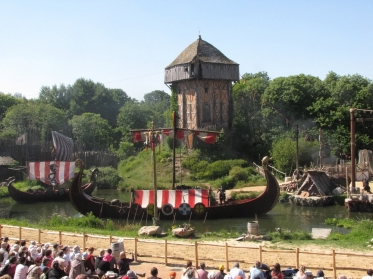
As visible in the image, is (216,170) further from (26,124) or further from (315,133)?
(26,124)

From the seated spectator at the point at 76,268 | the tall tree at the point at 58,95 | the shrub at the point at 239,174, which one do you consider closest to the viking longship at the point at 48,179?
the shrub at the point at 239,174

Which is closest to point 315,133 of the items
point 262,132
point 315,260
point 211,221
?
point 262,132

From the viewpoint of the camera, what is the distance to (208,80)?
49.7 meters

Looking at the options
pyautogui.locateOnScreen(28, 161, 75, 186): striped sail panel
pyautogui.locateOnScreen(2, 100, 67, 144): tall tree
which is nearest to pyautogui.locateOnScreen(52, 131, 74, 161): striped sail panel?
pyautogui.locateOnScreen(28, 161, 75, 186): striped sail panel

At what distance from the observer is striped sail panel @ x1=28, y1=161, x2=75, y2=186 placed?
36719mm

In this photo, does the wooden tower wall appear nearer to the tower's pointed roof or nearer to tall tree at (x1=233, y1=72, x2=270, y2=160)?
tall tree at (x1=233, y1=72, x2=270, y2=160)

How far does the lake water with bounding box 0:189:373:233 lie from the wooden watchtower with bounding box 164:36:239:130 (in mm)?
13586

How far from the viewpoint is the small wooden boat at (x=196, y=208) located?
27625mm

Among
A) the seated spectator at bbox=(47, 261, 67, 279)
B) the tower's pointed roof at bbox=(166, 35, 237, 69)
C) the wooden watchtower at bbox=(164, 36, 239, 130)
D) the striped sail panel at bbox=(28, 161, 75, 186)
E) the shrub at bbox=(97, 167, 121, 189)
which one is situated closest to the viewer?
the seated spectator at bbox=(47, 261, 67, 279)

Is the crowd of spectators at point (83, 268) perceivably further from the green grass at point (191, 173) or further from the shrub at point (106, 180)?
the shrub at point (106, 180)

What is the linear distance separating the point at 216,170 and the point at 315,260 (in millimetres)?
28158

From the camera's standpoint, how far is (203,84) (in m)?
49.6

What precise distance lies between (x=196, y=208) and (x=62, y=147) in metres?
21.0

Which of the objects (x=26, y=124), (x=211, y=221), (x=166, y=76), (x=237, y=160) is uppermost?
(x=166, y=76)
